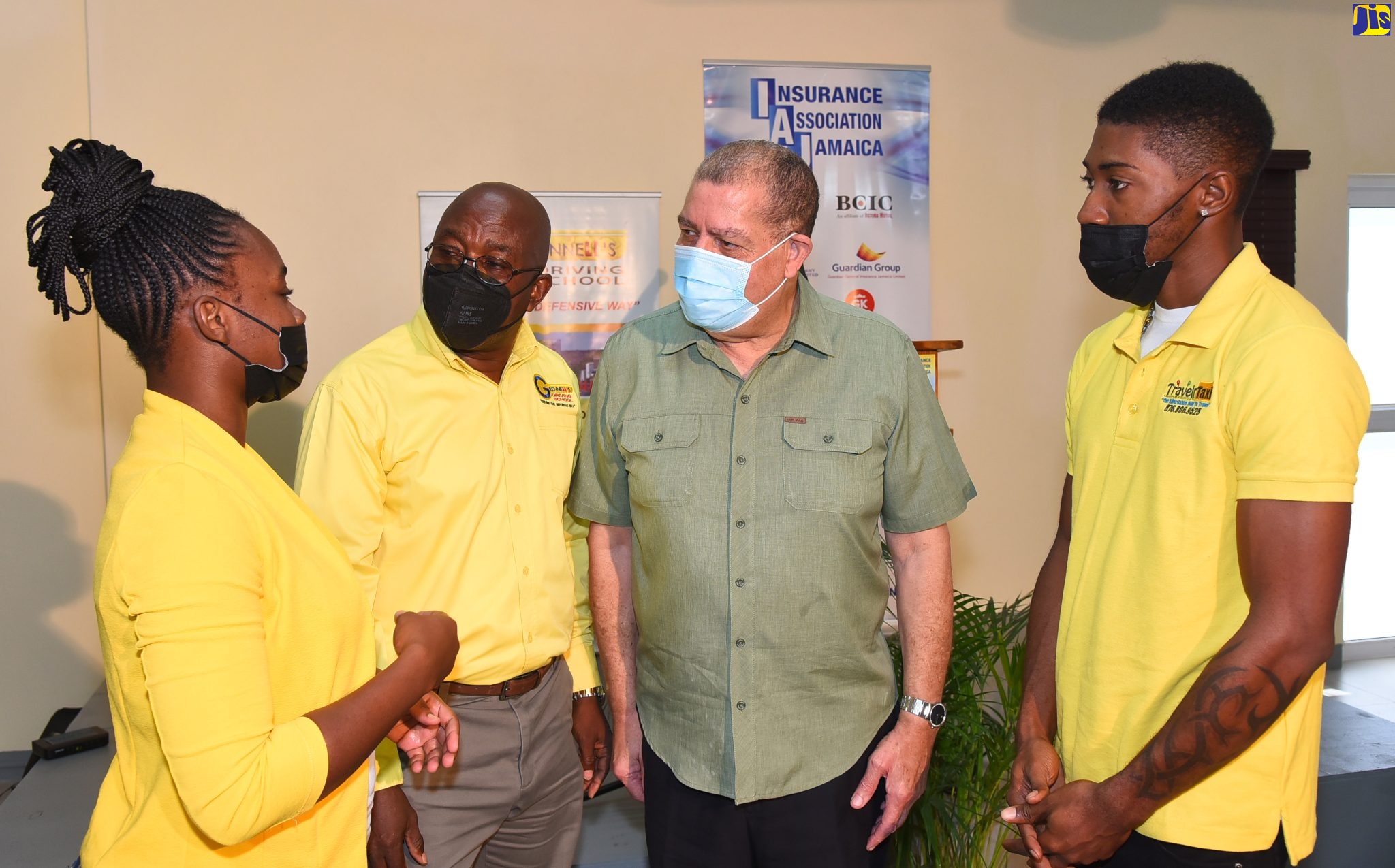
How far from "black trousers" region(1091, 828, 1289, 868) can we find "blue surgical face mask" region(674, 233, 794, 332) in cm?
106

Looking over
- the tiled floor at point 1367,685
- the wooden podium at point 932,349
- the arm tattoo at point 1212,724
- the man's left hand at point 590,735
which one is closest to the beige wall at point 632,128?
the wooden podium at point 932,349

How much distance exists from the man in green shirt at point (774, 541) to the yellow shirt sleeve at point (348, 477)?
1.61 ft

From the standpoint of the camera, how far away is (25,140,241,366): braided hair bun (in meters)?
1.22

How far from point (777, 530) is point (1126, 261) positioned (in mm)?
720

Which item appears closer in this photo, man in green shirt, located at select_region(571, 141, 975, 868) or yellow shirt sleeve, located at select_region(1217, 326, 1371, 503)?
yellow shirt sleeve, located at select_region(1217, 326, 1371, 503)

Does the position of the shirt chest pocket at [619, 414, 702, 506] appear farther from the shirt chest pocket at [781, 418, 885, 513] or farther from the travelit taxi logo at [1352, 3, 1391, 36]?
the travelit taxi logo at [1352, 3, 1391, 36]

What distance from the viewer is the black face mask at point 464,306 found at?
2.03 meters

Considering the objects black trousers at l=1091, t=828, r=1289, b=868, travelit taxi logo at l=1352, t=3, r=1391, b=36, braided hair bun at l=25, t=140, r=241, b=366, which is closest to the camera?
braided hair bun at l=25, t=140, r=241, b=366

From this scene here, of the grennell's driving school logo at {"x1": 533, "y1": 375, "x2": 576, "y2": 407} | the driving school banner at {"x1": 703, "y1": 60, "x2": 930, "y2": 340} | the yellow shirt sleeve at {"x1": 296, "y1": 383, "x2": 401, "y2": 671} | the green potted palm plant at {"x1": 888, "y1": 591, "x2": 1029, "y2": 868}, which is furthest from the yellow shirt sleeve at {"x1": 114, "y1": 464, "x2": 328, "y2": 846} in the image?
the driving school banner at {"x1": 703, "y1": 60, "x2": 930, "y2": 340}

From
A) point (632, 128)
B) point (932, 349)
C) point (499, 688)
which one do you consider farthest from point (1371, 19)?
point (499, 688)

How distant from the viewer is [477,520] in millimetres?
2012

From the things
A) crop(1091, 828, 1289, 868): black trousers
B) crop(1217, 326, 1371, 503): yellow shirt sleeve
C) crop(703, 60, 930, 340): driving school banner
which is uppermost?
crop(703, 60, 930, 340): driving school banner

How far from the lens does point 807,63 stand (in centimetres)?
431

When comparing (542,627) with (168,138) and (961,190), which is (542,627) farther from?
(961,190)
